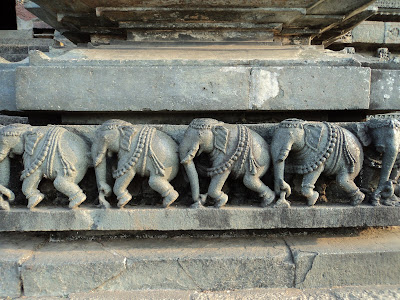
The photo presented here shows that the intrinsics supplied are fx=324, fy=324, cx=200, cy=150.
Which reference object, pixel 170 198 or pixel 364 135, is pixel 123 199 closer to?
pixel 170 198

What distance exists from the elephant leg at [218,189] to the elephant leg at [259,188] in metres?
0.16

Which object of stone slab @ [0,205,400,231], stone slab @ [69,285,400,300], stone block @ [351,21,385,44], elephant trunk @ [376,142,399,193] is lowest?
stone slab @ [69,285,400,300]

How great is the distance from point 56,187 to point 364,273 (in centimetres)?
239

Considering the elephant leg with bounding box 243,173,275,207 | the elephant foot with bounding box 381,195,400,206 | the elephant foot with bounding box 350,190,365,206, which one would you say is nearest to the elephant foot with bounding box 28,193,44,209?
the elephant leg with bounding box 243,173,275,207

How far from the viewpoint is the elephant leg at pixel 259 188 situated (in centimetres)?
247

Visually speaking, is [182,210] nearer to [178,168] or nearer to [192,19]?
[178,168]

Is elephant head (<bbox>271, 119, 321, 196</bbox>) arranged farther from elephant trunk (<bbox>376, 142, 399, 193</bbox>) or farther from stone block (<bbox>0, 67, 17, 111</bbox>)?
stone block (<bbox>0, 67, 17, 111</bbox>)

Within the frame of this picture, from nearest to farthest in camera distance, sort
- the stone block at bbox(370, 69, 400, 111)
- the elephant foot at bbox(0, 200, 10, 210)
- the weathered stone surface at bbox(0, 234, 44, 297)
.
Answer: the weathered stone surface at bbox(0, 234, 44, 297) < the elephant foot at bbox(0, 200, 10, 210) < the stone block at bbox(370, 69, 400, 111)

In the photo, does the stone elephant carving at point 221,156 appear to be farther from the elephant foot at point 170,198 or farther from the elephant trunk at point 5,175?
the elephant trunk at point 5,175

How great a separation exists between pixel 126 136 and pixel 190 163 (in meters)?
0.52

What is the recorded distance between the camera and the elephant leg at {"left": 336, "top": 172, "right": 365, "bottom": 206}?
8.13ft

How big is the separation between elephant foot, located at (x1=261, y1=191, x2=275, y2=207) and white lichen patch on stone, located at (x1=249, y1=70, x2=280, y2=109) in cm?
88

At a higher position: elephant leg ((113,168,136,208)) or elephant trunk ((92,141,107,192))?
elephant trunk ((92,141,107,192))

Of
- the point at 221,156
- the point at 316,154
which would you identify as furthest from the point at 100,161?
the point at 316,154
